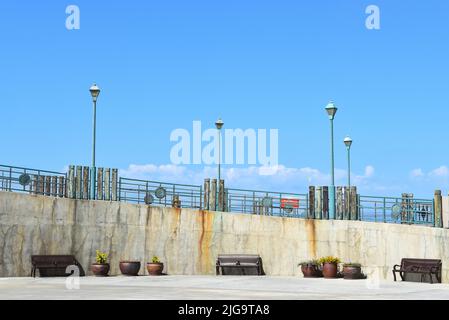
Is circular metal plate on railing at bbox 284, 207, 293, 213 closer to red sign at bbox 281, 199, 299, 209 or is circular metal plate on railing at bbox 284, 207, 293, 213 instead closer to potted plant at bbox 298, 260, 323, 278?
red sign at bbox 281, 199, 299, 209

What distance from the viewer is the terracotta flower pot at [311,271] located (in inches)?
1103

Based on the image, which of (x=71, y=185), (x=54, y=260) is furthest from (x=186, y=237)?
(x=54, y=260)

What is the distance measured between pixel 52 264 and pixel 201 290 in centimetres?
821

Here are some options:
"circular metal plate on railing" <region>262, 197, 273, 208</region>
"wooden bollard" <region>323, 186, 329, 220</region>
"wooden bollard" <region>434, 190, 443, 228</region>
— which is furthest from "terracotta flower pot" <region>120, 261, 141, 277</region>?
"wooden bollard" <region>434, 190, 443, 228</region>

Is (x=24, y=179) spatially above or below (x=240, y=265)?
above

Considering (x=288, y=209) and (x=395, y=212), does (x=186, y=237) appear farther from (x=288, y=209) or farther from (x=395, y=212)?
(x=395, y=212)

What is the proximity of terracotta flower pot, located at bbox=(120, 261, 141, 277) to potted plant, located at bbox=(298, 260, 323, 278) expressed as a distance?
6.68 metres

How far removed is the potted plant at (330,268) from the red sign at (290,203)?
3684 mm

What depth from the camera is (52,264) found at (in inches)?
1028

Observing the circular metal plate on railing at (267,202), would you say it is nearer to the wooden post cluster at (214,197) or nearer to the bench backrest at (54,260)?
the wooden post cluster at (214,197)

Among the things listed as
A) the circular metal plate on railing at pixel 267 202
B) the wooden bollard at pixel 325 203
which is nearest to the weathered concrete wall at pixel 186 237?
the wooden bollard at pixel 325 203

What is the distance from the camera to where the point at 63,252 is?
27000 millimetres
